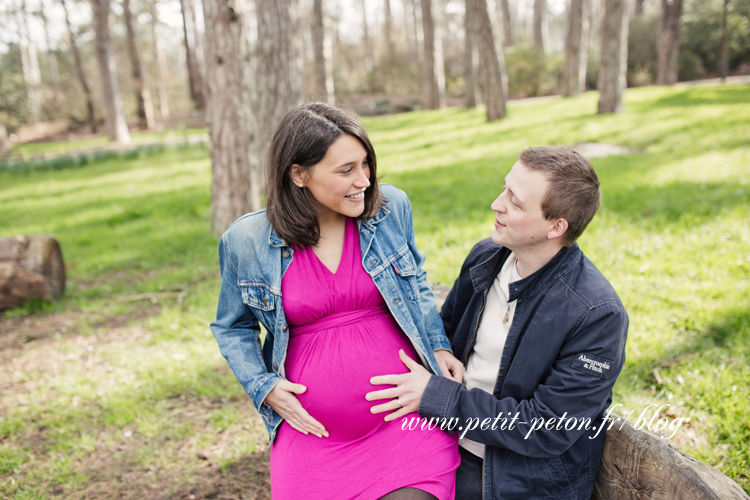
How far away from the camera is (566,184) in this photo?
5.90 ft

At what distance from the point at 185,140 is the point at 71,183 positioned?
14.2 ft

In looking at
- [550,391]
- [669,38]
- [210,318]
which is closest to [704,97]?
[669,38]

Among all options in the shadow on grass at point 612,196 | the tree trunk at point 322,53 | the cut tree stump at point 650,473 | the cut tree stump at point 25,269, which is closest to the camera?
the cut tree stump at point 650,473

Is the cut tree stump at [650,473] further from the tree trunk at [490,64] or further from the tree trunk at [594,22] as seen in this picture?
the tree trunk at [594,22]

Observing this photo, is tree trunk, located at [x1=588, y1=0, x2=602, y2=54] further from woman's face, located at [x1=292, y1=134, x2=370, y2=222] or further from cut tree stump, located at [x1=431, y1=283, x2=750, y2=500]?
cut tree stump, located at [x1=431, y1=283, x2=750, y2=500]

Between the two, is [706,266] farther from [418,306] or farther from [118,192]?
[118,192]

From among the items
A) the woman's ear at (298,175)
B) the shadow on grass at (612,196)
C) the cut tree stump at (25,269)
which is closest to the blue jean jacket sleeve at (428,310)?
the woman's ear at (298,175)

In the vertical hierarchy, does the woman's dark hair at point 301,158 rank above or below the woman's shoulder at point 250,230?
above

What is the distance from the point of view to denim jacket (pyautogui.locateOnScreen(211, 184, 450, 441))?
2.03 meters

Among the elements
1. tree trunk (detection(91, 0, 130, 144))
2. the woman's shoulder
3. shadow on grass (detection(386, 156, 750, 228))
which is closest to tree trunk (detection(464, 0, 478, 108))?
shadow on grass (detection(386, 156, 750, 228))

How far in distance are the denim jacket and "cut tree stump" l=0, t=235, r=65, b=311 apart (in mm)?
3801

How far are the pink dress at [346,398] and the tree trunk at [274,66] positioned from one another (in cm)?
495

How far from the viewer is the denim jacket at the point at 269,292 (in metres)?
2.03

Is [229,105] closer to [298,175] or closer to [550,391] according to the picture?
[298,175]
